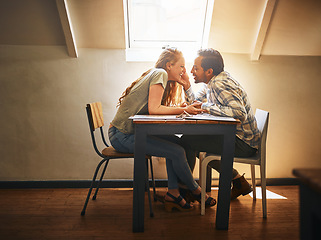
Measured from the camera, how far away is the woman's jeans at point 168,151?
2.12 metres

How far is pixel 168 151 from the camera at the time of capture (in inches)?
84.0

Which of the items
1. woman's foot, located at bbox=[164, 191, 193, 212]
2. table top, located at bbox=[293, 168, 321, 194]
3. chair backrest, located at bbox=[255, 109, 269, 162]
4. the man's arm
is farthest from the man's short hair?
table top, located at bbox=[293, 168, 321, 194]

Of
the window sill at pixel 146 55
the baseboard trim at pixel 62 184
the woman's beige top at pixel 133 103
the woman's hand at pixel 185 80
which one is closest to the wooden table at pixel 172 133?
the woman's beige top at pixel 133 103

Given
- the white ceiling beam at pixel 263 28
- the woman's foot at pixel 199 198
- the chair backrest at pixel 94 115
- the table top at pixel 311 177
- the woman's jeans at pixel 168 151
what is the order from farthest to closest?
the white ceiling beam at pixel 263 28, the woman's foot at pixel 199 198, the chair backrest at pixel 94 115, the woman's jeans at pixel 168 151, the table top at pixel 311 177

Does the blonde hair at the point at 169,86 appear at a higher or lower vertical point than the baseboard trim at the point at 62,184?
higher

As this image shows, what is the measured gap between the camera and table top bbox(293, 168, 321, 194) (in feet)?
2.43

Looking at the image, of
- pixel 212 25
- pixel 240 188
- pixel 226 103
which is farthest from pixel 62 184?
pixel 212 25

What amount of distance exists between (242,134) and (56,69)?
71.0 inches

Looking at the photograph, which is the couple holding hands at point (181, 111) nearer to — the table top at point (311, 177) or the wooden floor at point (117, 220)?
the wooden floor at point (117, 220)

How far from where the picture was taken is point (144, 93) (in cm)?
228

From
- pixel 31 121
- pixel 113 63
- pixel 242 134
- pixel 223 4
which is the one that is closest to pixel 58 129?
pixel 31 121

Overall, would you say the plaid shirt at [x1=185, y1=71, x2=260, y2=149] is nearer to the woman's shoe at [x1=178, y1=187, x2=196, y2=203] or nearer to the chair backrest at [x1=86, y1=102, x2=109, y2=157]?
the woman's shoe at [x1=178, y1=187, x2=196, y2=203]

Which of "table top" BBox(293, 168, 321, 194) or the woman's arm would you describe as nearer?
"table top" BBox(293, 168, 321, 194)

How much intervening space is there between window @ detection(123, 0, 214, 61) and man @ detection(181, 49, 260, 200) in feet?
2.08
